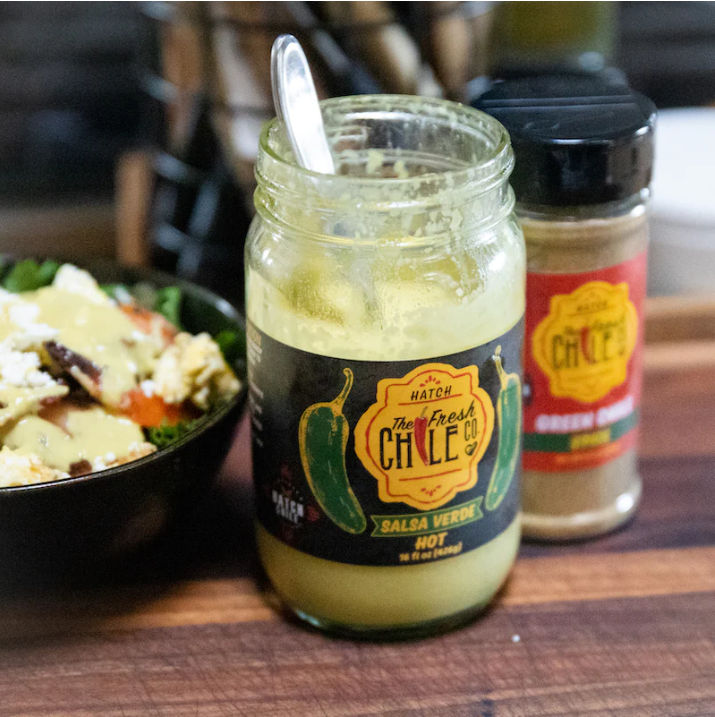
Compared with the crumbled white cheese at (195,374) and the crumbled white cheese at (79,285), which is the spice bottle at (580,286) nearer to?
the crumbled white cheese at (195,374)

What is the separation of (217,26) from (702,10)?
33.5 inches

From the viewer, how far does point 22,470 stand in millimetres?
725

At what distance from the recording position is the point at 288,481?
763mm

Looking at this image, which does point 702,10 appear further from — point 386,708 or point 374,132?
point 386,708

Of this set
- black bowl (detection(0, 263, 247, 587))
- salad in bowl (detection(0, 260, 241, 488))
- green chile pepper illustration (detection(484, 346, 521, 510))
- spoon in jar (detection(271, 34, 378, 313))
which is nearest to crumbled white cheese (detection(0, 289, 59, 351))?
salad in bowl (detection(0, 260, 241, 488))

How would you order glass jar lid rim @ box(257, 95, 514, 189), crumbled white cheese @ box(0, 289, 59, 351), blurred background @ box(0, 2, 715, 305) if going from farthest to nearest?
blurred background @ box(0, 2, 715, 305) → crumbled white cheese @ box(0, 289, 59, 351) → glass jar lid rim @ box(257, 95, 514, 189)

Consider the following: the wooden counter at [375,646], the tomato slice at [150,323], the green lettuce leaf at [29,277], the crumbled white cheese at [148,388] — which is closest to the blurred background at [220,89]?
the green lettuce leaf at [29,277]

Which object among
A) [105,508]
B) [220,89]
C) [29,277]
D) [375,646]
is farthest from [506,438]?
[220,89]

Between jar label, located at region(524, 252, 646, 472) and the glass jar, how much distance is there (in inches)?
2.7

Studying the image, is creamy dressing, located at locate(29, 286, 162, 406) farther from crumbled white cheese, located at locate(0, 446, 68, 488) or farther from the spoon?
the spoon

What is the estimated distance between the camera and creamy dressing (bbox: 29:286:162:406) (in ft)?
2.64

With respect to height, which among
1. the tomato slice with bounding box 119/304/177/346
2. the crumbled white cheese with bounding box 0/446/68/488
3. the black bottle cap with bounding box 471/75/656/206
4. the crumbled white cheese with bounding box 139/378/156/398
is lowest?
the crumbled white cheese with bounding box 0/446/68/488

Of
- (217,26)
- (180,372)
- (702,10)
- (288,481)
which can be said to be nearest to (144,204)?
(217,26)

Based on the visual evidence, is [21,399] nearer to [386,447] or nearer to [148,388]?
[148,388]
